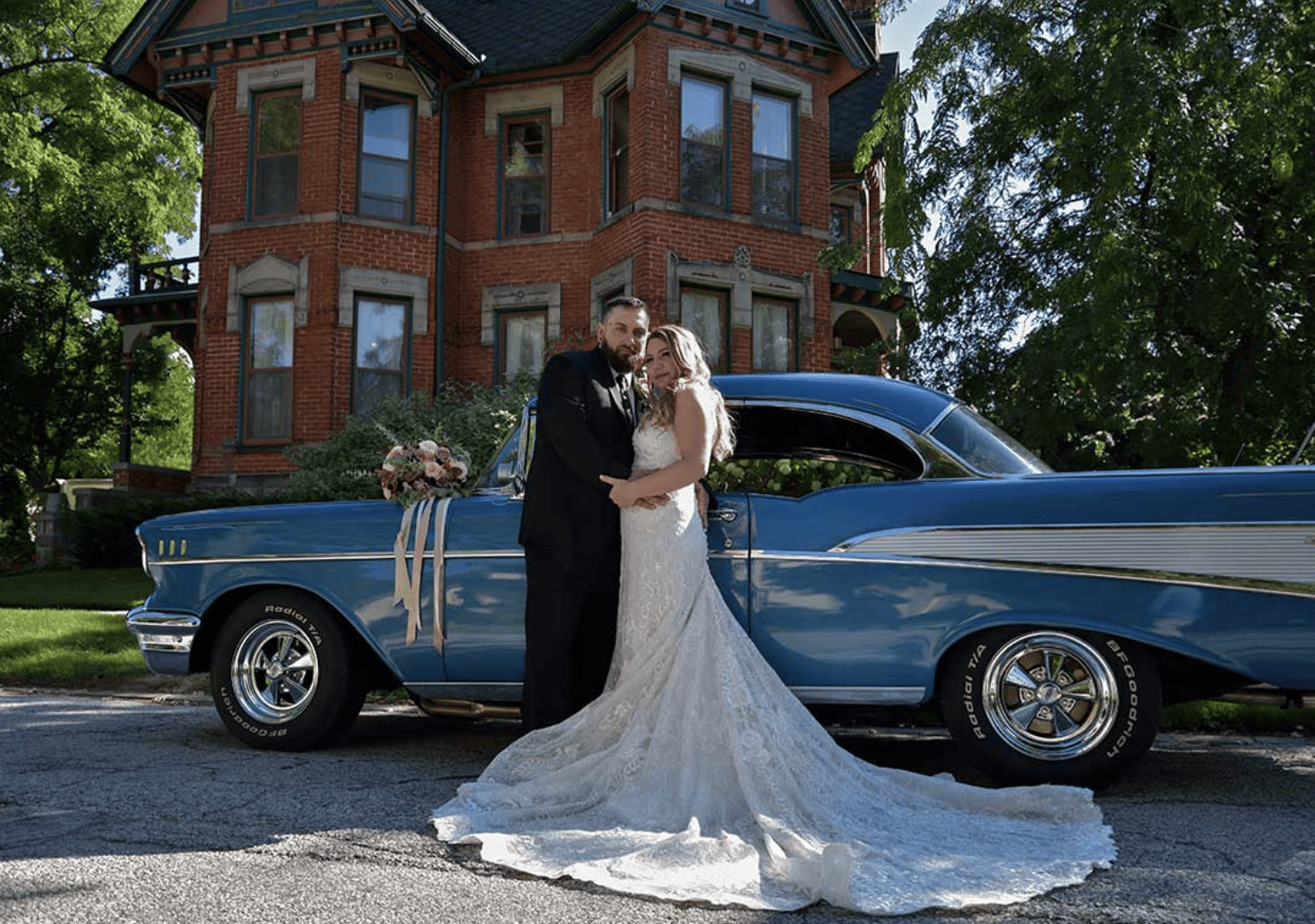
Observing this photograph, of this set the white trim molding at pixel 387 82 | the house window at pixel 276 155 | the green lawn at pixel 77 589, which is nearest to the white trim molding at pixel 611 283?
the white trim molding at pixel 387 82

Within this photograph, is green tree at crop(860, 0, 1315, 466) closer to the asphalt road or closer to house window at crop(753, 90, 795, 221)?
the asphalt road

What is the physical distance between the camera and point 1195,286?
902 cm

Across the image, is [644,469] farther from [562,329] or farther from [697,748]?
[562,329]

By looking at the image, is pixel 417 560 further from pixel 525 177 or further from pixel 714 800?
pixel 525 177

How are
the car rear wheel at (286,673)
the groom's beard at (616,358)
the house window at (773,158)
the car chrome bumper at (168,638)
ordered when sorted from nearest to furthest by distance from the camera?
the groom's beard at (616,358)
the car rear wheel at (286,673)
the car chrome bumper at (168,638)
the house window at (773,158)

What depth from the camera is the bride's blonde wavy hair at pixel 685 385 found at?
4.70 m

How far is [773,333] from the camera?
17.3 meters

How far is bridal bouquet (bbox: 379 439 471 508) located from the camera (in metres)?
5.58

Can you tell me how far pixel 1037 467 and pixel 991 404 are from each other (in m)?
5.88

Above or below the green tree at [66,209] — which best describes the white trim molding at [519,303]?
below

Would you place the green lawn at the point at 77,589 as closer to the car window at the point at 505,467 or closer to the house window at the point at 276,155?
the house window at the point at 276,155

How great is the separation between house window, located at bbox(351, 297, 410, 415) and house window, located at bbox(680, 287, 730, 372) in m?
4.14

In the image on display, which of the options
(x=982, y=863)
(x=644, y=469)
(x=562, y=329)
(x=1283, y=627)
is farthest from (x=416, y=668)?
(x=562, y=329)

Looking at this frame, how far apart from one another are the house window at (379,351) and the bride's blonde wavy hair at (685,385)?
41.8 feet
